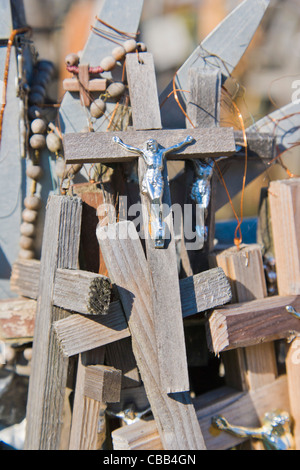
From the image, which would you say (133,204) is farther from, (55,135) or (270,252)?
(270,252)

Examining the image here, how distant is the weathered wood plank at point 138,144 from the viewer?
54.9 inches

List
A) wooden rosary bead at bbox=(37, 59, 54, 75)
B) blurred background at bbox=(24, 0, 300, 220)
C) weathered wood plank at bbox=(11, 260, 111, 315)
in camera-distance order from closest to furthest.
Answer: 1. weathered wood plank at bbox=(11, 260, 111, 315)
2. wooden rosary bead at bbox=(37, 59, 54, 75)
3. blurred background at bbox=(24, 0, 300, 220)

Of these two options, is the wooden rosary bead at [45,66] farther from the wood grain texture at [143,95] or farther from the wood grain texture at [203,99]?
the wood grain texture at [203,99]

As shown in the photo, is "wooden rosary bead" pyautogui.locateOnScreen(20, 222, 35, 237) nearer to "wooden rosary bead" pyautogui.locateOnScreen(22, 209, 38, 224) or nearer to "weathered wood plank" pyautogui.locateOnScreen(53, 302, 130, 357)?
"wooden rosary bead" pyautogui.locateOnScreen(22, 209, 38, 224)

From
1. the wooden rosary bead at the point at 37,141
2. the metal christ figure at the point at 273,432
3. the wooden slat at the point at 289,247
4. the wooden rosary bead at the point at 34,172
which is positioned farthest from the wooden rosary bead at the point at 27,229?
the metal christ figure at the point at 273,432

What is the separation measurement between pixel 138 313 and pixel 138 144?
55 centimetres

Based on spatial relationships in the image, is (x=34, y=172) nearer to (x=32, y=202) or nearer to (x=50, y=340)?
(x=32, y=202)

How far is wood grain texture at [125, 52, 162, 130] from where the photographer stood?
1.49 metres

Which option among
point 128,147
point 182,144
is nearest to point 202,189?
point 182,144

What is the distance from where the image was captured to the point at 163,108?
184cm

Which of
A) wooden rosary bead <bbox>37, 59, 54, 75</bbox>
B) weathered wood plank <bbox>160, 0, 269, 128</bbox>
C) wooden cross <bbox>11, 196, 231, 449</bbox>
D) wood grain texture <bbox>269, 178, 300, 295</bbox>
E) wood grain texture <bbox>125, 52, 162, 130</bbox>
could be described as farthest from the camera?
wooden rosary bead <bbox>37, 59, 54, 75</bbox>

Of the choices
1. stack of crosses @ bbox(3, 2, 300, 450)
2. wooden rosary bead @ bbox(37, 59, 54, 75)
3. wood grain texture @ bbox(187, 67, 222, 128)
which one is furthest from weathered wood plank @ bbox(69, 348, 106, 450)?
wooden rosary bead @ bbox(37, 59, 54, 75)

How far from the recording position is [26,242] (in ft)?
5.88

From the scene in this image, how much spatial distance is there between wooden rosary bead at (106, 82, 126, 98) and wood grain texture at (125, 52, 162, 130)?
0.19m
